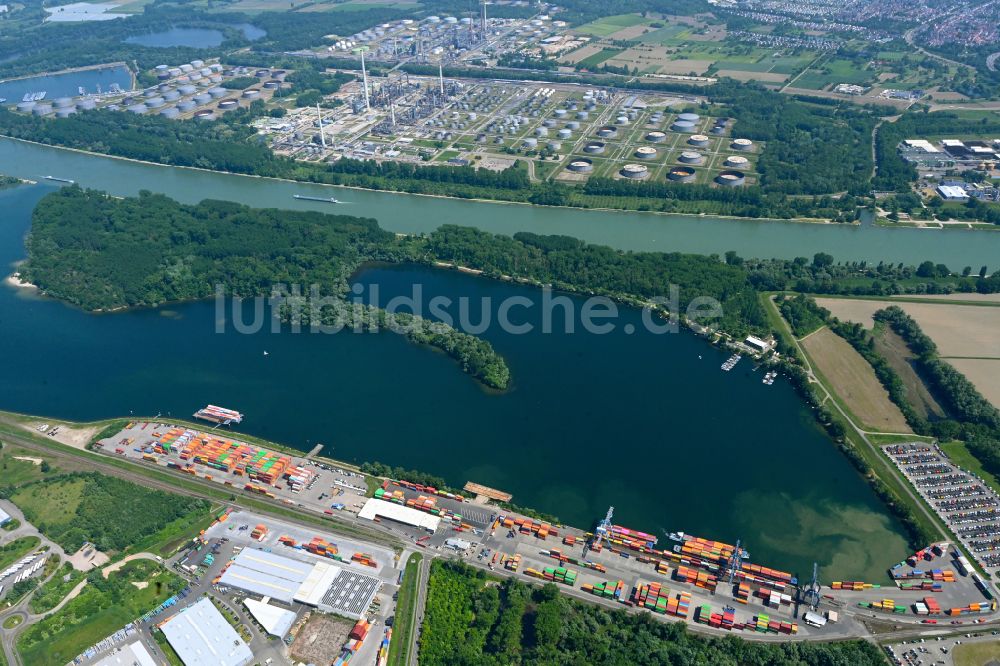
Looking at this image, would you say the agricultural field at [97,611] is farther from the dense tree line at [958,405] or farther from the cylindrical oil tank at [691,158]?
the cylindrical oil tank at [691,158]

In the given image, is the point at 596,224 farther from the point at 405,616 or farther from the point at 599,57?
the point at 599,57

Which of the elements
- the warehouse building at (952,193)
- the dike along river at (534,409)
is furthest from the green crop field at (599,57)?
the dike along river at (534,409)

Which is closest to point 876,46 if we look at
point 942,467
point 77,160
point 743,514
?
point 942,467

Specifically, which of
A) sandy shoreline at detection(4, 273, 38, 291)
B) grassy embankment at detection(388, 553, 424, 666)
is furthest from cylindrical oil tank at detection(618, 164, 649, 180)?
sandy shoreline at detection(4, 273, 38, 291)

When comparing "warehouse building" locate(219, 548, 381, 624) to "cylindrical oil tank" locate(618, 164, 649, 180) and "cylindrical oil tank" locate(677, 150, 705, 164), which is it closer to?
"cylindrical oil tank" locate(618, 164, 649, 180)

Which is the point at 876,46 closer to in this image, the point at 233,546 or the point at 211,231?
the point at 211,231
